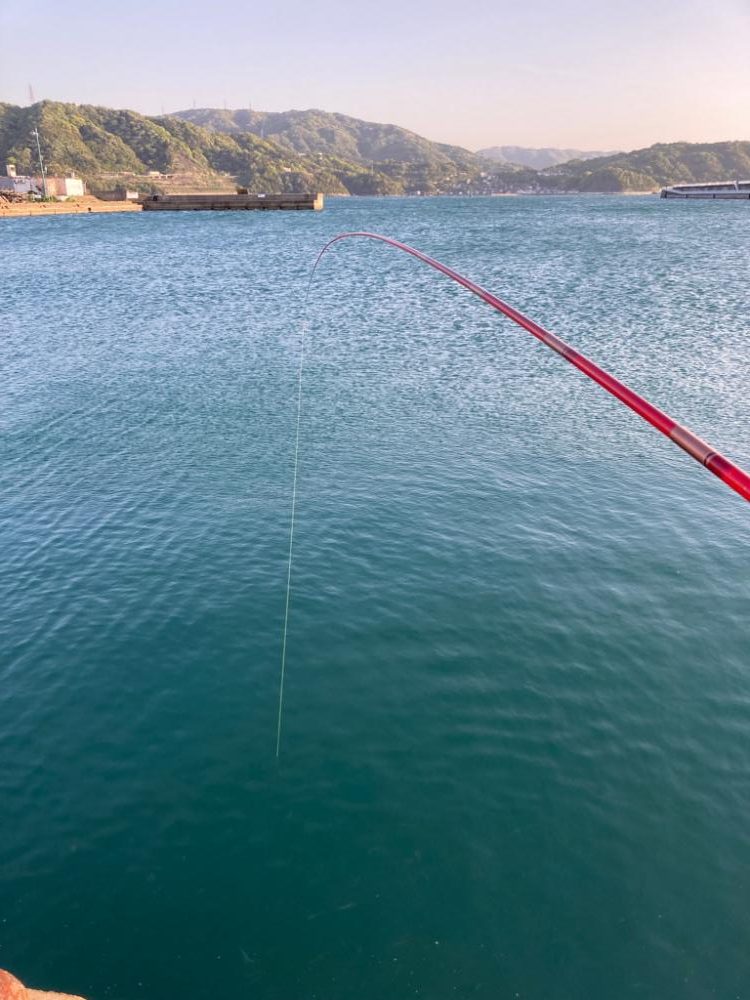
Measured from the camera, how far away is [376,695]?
653 inches

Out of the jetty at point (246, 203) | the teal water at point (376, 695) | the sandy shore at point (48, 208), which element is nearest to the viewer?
the teal water at point (376, 695)

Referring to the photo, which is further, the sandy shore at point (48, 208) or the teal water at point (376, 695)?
the sandy shore at point (48, 208)

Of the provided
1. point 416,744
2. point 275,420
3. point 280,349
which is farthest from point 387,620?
point 280,349

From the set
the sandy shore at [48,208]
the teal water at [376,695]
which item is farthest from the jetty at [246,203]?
the teal water at [376,695]

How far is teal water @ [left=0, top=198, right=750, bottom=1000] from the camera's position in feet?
36.7

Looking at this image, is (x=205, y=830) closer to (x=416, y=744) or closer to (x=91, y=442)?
(x=416, y=744)

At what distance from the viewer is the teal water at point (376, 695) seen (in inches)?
440

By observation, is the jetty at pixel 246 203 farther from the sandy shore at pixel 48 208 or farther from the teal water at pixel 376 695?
the teal water at pixel 376 695

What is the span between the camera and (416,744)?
595 inches

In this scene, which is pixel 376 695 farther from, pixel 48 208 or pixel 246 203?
pixel 246 203

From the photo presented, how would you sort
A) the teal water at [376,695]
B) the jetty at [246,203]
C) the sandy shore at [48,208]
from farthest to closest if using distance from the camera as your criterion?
the jetty at [246,203] < the sandy shore at [48,208] < the teal water at [376,695]

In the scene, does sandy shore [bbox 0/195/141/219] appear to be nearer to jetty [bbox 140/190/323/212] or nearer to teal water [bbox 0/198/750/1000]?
jetty [bbox 140/190/323/212]

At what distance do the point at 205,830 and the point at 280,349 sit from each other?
42.6 metres

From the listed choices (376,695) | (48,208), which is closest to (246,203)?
Answer: (48,208)
